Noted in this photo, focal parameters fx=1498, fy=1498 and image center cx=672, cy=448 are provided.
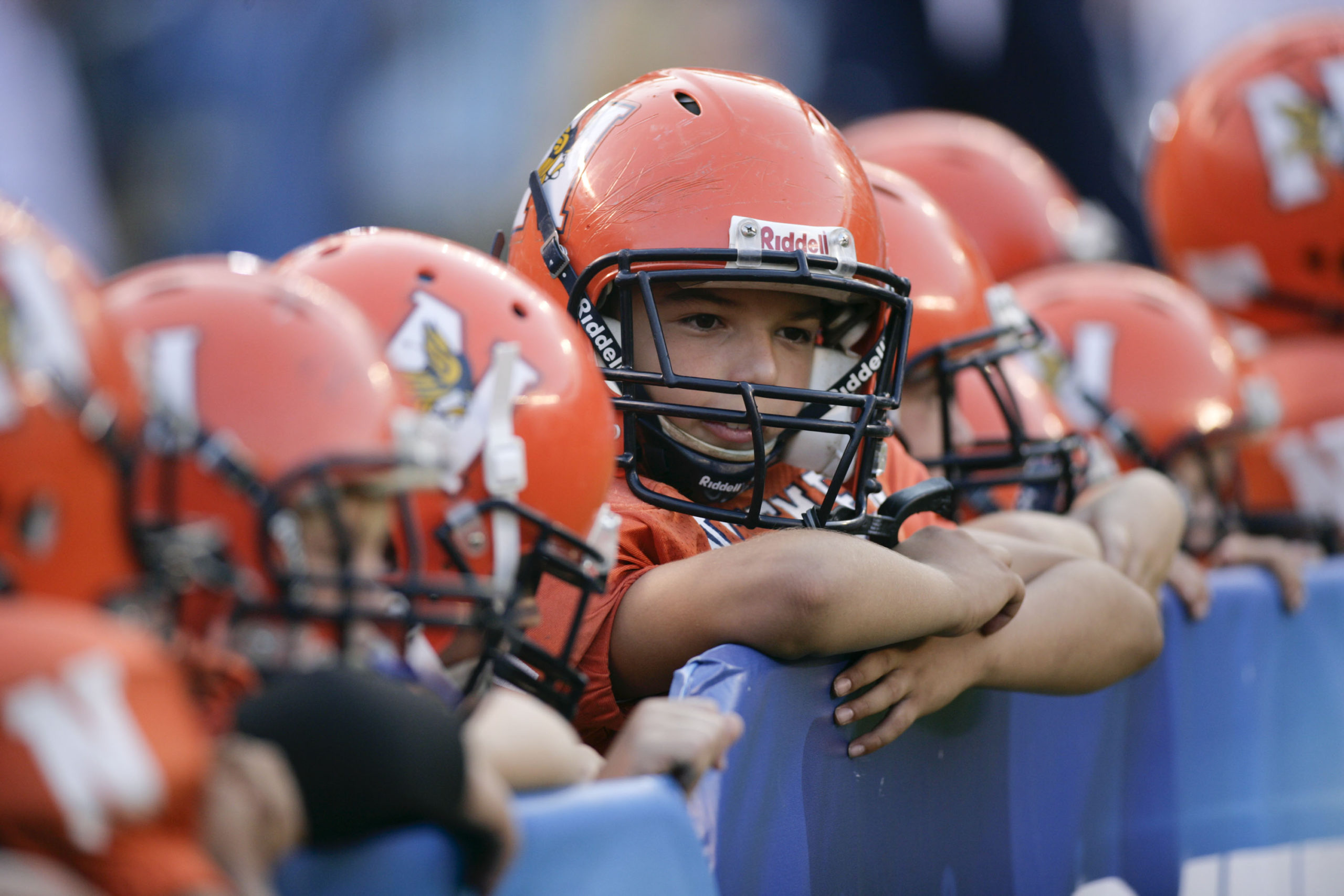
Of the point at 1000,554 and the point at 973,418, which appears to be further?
the point at 973,418

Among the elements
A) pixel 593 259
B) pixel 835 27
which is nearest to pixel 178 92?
pixel 835 27

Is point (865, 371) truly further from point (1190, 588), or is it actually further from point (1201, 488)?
point (1201, 488)

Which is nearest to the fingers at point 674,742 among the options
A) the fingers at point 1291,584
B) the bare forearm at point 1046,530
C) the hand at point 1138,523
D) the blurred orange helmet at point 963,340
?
the bare forearm at point 1046,530

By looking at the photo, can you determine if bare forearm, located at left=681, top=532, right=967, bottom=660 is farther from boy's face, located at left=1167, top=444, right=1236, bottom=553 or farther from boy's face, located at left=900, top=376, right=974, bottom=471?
boy's face, located at left=1167, top=444, right=1236, bottom=553

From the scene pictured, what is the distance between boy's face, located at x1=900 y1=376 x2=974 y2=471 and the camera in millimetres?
2902

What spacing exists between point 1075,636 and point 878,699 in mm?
423

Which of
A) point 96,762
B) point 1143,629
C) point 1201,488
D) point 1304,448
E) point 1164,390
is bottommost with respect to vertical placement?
point 1304,448

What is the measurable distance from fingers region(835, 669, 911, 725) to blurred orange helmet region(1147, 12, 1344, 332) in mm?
2797

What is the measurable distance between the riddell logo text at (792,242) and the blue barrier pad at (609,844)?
921 mm

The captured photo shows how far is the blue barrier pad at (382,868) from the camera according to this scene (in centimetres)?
110

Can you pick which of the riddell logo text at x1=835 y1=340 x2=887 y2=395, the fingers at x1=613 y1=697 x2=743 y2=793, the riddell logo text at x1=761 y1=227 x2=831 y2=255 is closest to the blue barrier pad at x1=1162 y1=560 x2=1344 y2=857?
the riddell logo text at x1=835 y1=340 x2=887 y2=395

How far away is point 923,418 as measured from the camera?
2.91 m

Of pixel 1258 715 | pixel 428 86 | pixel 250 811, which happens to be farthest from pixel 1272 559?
pixel 428 86

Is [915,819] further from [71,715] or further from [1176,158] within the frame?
[1176,158]
